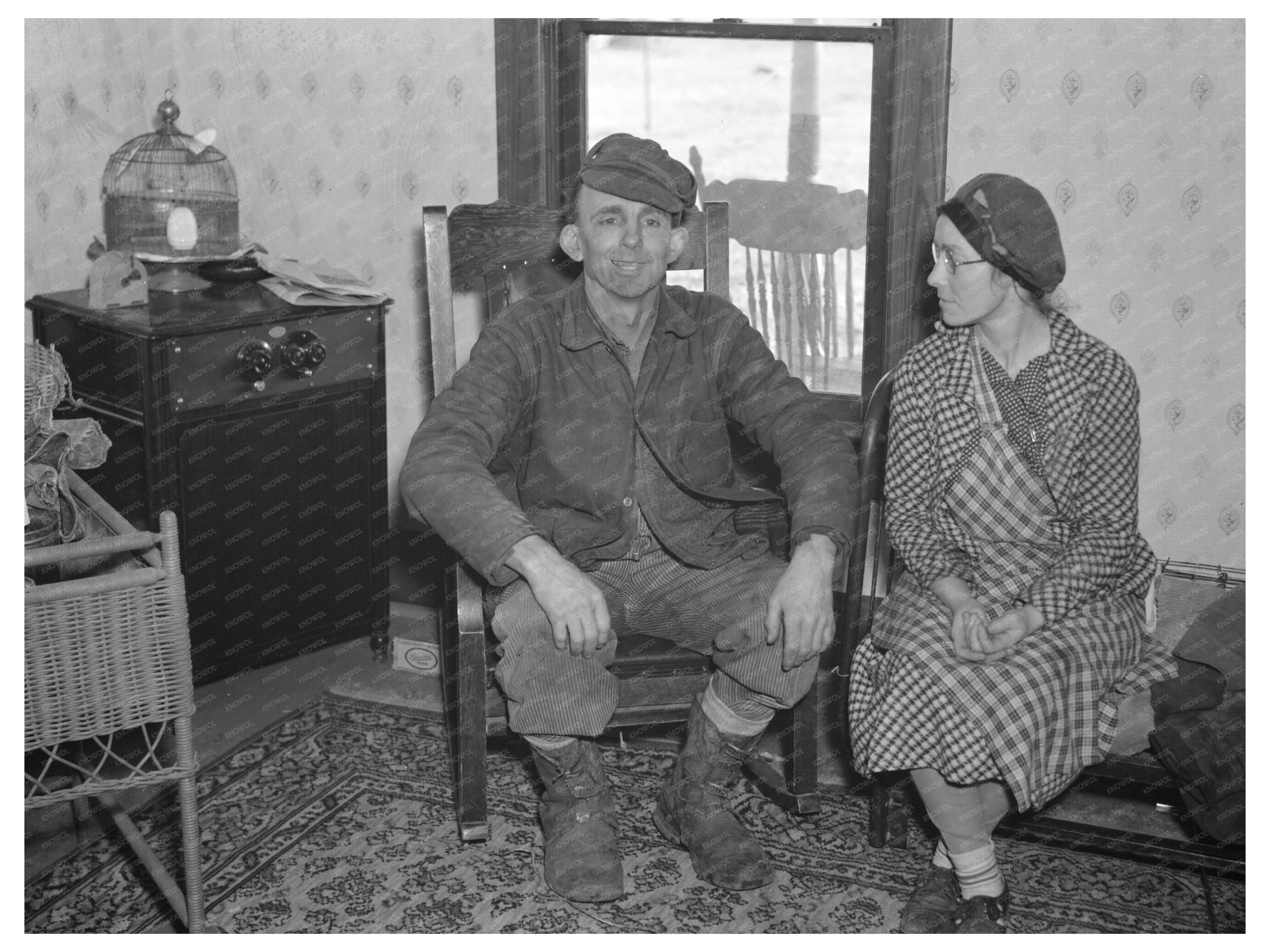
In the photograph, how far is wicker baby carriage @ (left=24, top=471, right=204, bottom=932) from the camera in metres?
1.93

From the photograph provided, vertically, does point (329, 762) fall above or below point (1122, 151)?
below

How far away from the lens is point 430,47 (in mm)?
3365

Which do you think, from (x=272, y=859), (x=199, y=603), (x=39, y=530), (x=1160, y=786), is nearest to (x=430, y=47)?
(x=199, y=603)

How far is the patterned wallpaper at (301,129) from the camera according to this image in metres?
3.39

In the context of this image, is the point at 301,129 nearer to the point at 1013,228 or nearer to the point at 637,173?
the point at 637,173

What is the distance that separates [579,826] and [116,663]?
844 mm

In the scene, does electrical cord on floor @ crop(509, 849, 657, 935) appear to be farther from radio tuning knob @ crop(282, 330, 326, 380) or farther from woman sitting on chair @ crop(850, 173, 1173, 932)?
radio tuning knob @ crop(282, 330, 326, 380)

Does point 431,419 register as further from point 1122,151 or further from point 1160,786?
point 1122,151

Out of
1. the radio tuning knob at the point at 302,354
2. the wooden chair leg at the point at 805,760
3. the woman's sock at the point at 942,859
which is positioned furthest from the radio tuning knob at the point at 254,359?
the woman's sock at the point at 942,859

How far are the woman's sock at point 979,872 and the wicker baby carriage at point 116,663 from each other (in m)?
1.22

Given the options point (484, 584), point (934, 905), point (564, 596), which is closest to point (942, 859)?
point (934, 905)

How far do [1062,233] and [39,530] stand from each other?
85.9 inches

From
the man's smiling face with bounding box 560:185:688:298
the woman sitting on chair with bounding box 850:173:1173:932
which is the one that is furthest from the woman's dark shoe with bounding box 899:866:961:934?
the man's smiling face with bounding box 560:185:688:298

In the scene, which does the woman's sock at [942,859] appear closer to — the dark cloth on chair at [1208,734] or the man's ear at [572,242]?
the dark cloth on chair at [1208,734]
